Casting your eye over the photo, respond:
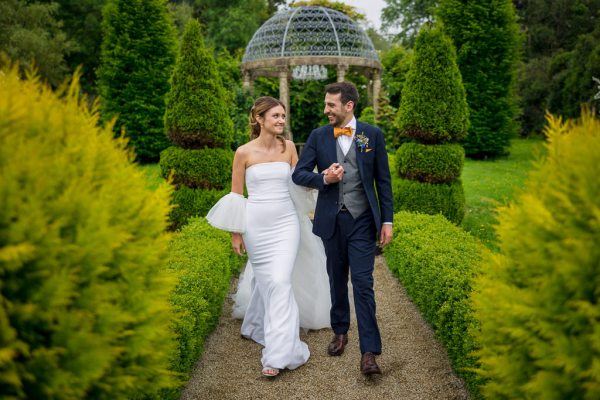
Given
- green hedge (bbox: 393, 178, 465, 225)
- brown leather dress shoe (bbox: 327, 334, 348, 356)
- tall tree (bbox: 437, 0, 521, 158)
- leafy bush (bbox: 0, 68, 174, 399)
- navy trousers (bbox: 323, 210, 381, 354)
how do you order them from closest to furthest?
leafy bush (bbox: 0, 68, 174, 399), navy trousers (bbox: 323, 210, 381, 354), brown leather dress shoe (bbox: 327, 334, 348, 356), green hedge (bbox: 393, 178, 465, 225), tall tree (bbox: 437, 0, 521, 158)

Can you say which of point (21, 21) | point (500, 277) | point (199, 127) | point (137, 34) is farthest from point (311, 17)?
point (500, 277)

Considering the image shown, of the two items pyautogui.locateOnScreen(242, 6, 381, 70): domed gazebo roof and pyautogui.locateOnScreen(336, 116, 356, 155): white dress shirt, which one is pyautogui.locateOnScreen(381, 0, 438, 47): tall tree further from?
pyautogui.locateOnScreen(336, 116, 356, 155): white dress shirt

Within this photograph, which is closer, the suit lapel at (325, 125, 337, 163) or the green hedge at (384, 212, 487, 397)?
the green hedge at (384, 212, 487, 397)

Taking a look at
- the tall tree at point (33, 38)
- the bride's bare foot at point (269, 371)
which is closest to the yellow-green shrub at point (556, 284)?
the bride's bare foot at point (269, 371)

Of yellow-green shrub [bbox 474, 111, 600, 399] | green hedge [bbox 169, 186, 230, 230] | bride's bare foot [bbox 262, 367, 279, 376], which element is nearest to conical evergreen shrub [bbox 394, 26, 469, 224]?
green hedge [bbox 169, 186, 230, 230]

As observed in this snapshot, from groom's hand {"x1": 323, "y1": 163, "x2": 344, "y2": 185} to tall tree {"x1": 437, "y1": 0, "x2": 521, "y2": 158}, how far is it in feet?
50.5

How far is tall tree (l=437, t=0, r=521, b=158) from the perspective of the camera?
59.1ft

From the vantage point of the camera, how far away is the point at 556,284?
1990 mm

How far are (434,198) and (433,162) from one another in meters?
0.60

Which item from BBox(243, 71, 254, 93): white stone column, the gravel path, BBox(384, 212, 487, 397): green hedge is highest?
BBox(243, 71, 254, 93): white stone column

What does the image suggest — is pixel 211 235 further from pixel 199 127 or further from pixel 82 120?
pixel 82 120

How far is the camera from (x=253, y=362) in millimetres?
4520

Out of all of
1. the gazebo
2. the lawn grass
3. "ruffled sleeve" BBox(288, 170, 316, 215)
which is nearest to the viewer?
"ruffled sleeve" BBox(288, 170, 316, 215)

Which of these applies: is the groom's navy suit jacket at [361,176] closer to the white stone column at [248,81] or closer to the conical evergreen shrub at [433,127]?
the conical evergreen shrub at [433,127]
